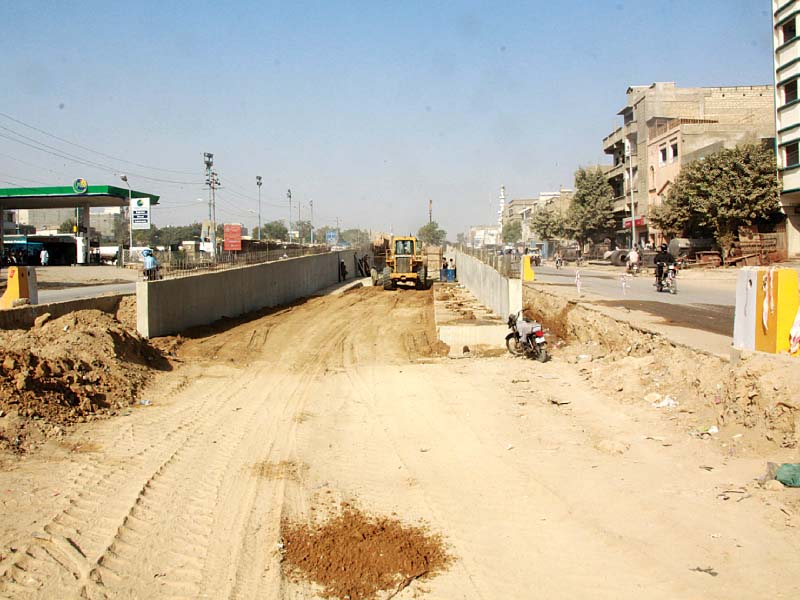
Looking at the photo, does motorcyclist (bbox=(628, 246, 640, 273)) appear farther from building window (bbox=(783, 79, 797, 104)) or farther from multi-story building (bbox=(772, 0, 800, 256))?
building window (bbox=(783, 79, 797, 104))

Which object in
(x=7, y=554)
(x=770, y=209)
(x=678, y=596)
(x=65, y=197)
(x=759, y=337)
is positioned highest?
(x=65, y=197)

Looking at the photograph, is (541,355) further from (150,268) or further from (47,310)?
(150,268)

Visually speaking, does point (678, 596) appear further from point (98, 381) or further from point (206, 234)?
point (206, 234)

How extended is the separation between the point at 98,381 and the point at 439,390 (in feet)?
18.6

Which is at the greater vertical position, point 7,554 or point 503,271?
point 503,271

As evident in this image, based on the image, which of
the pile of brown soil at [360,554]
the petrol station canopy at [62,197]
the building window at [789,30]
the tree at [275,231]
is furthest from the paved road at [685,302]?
the tree at [275,231]

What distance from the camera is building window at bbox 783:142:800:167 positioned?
3700 cm

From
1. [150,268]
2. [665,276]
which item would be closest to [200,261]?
[150,268]

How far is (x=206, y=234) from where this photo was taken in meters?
66.5

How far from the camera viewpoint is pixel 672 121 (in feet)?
176

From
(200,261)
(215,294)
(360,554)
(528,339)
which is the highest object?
(200,261)

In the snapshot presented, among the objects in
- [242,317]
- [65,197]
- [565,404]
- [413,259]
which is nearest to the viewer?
[565,404]

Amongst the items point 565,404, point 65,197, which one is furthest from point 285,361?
point 65,197

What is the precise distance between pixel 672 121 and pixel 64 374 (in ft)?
175
